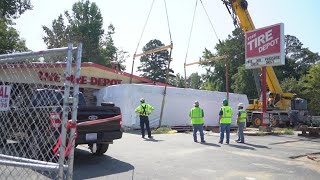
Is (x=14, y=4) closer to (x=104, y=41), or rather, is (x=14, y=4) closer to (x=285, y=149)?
(x=104, y=41)

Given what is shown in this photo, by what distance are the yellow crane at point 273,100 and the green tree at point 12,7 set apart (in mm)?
22583

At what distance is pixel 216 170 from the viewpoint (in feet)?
29.0

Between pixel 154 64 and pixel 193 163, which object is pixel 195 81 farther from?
pixel 193 163

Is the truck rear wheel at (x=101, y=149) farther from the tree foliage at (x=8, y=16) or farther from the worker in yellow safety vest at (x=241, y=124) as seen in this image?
the tree foliage at (x=8, y=16)

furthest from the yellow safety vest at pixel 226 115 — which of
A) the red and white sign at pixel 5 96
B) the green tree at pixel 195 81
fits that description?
the green tree at pixel 195 81

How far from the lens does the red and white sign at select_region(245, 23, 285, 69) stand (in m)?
20.2

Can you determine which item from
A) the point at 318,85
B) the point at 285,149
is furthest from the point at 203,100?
the point at 318,85

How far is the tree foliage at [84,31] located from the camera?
57.9 metres

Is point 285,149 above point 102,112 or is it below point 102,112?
below

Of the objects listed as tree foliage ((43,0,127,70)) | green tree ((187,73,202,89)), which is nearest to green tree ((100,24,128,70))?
tree foliage ((43,0,127,70))

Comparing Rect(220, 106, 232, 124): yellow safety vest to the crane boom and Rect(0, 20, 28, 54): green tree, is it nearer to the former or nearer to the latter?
the crane boom

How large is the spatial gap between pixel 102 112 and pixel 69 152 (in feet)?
19.3

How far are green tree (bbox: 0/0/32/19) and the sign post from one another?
1013 inches

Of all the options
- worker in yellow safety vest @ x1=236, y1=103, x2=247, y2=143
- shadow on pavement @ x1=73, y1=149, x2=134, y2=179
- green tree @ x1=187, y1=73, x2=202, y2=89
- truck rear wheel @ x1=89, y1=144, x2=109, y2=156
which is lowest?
shadow on pavement @ x1=73, y1=149, x2=134, y2=179
